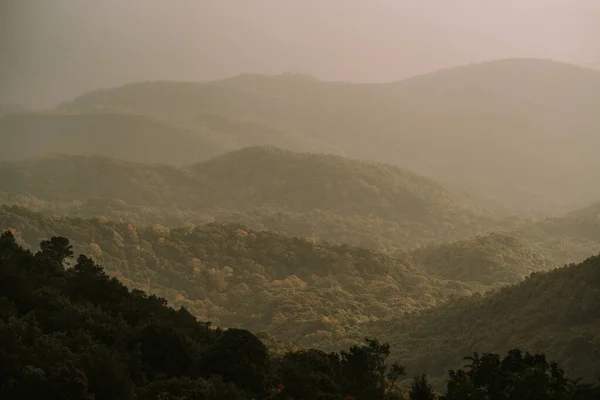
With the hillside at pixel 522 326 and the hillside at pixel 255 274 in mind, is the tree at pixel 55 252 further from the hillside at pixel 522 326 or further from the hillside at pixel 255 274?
the hillside at pixel 255 274

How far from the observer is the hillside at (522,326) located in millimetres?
67438

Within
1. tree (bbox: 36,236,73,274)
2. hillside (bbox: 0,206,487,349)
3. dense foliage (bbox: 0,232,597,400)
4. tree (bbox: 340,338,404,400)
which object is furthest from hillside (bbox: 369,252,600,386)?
tree (bbox: 36,236,73,274)

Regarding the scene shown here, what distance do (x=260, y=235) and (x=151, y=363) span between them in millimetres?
101369

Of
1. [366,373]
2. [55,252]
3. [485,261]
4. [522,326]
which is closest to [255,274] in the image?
[485,261]

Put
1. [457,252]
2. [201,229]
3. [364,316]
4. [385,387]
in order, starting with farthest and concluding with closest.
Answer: [457,252] → [201,229] → [364,316] → [385,387]

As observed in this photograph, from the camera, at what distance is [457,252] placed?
549 ft

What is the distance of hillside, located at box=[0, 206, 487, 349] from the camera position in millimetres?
110938

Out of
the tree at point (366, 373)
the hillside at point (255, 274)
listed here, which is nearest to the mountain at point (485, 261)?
the hillside at point (255, 274)

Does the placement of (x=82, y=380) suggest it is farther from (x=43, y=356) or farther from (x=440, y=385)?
(x=440, y=385)

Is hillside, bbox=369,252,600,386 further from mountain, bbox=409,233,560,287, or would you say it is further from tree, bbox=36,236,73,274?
mountain, bbox=409,233,560,287

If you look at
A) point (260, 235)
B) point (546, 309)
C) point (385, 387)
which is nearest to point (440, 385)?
point (546, 309)

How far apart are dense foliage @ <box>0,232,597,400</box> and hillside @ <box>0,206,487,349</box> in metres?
52.5

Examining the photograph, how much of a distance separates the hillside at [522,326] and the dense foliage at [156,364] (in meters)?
25.0

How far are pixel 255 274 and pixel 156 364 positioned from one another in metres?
84.3
